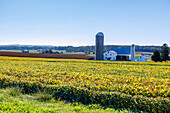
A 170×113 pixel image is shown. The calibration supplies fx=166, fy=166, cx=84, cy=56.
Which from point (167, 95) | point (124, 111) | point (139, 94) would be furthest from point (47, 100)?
point (167, 95)

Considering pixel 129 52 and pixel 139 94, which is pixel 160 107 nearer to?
pixel 139 94

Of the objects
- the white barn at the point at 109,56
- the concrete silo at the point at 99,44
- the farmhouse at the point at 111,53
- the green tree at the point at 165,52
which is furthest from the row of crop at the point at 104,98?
the green tree at the point at 165,52

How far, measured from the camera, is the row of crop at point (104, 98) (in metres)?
6.12

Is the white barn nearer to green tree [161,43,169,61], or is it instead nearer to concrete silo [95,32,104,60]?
concrete silo [95,32,104,60]

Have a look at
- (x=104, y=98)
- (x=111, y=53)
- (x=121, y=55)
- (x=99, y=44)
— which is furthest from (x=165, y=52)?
(x=104, y=98)

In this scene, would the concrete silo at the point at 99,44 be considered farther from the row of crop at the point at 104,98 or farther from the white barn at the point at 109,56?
the row of crop at the point at 104,98

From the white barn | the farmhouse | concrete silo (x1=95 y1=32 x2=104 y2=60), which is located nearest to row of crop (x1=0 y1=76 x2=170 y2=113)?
concrete silo (x1=95 y1=32 x2=104 y2=60)

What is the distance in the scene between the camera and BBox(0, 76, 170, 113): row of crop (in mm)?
6122

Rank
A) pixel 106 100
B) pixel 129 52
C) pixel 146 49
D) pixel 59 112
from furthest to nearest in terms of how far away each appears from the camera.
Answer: pixel 146 49
pixel 129 52
pixel 106 100
pixel 59 112

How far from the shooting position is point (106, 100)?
6.66 meters

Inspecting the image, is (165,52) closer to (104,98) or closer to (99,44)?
(99,44)

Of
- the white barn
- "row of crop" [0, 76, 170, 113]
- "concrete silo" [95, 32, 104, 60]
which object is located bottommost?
"row of crop" [0, 76, 170, 113]

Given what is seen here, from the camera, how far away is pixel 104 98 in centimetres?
670

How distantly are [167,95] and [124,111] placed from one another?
2.41 metres
